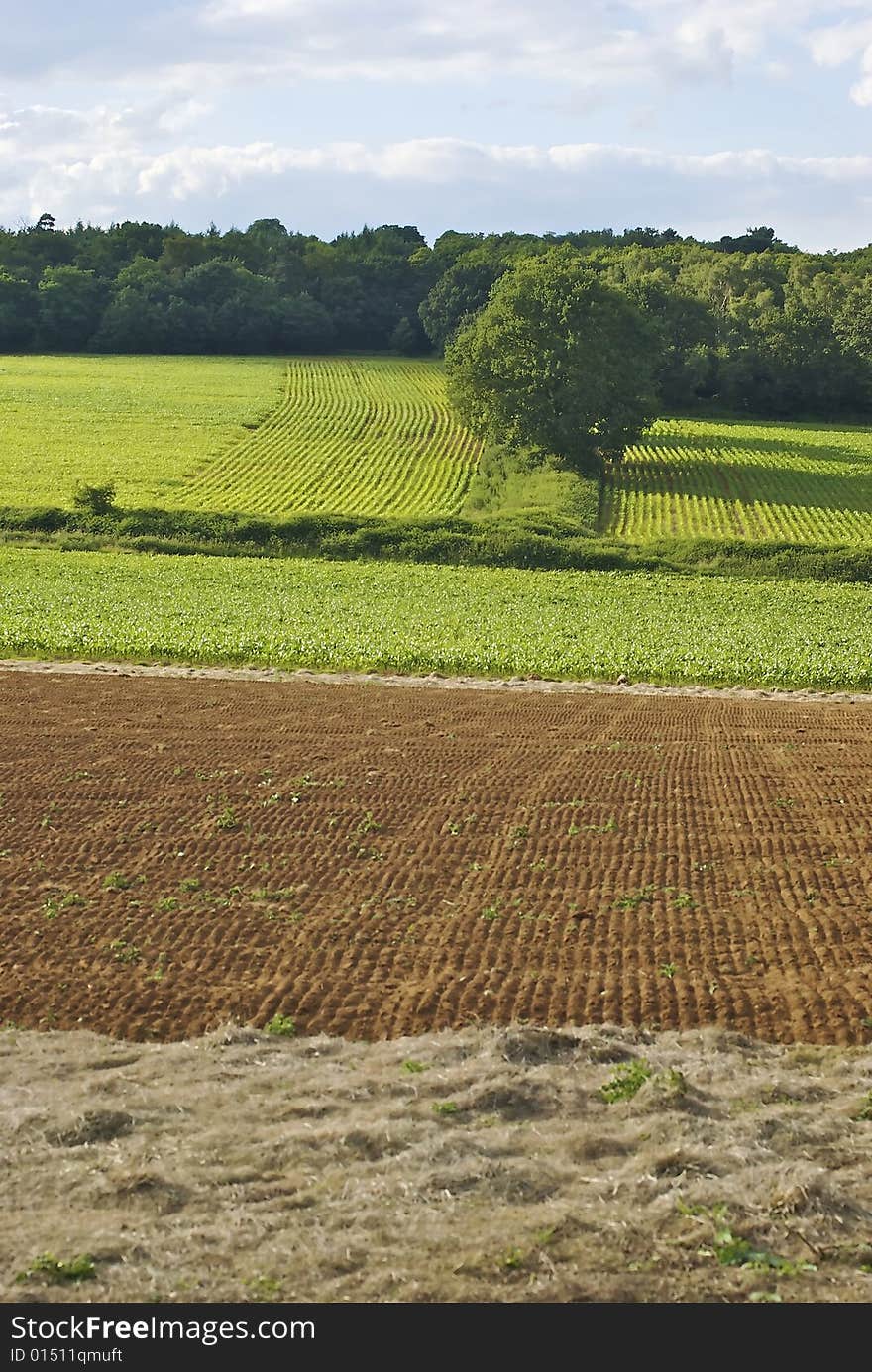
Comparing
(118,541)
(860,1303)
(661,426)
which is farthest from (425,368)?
(860,1303)

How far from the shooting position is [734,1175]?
746 cm

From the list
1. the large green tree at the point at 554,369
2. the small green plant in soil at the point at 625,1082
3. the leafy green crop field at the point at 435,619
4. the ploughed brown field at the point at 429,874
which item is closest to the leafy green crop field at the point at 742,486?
the large green tree at the point at 554,369

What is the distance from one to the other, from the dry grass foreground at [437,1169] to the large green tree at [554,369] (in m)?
57.2

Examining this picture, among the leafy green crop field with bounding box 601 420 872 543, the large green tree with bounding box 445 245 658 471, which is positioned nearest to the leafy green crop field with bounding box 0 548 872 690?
the leafy green crop field with bounding box 601 420 872 543

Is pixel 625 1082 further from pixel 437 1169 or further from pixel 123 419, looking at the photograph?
pixel 123 419

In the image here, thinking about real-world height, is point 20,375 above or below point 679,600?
above

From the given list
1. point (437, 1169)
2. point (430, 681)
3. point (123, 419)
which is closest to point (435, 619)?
point (430, 681)

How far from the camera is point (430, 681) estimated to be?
27.2 metres

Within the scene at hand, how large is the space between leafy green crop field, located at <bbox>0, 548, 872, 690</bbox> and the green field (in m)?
15.9

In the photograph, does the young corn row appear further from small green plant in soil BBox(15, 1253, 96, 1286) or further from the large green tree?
small green plant in soil BBox(15, 1253, 96, 1286)

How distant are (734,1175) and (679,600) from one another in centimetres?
3089

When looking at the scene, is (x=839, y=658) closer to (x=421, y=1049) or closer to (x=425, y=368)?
(x=421, y=1049)

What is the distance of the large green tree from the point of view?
64.7 meters
